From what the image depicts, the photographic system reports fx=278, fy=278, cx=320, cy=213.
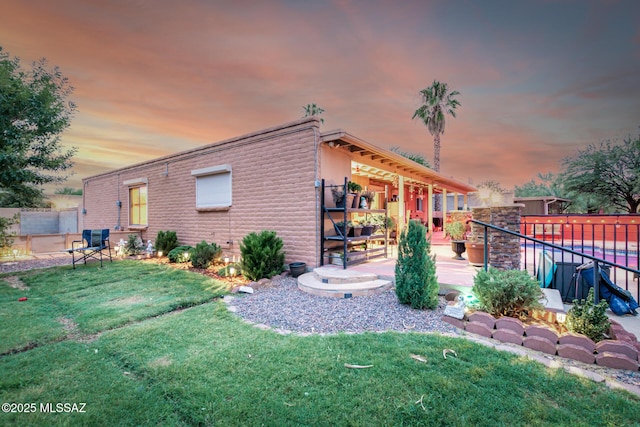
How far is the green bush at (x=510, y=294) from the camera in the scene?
133 inches

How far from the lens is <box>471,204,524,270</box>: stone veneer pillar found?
4.95 m

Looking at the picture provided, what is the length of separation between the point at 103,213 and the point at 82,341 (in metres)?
13.6

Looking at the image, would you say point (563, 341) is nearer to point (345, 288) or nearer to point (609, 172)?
point (345, 288)

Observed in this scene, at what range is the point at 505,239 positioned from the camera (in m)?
4.99

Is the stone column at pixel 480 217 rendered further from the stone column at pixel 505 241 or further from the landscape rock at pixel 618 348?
the landscape rock at pixel 618 348

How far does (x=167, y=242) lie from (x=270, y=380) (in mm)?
8914

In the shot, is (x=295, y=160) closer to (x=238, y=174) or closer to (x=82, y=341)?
(x=238, y=174)

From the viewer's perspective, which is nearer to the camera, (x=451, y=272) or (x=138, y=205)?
(x=451, y=272)

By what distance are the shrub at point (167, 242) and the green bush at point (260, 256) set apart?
4964 mm

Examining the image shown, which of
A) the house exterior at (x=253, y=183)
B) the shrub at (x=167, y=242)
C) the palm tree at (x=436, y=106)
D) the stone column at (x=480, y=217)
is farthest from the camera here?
the palm tree at (x=436, y=106)

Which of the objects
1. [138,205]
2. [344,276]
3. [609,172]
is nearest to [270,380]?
[344,276]

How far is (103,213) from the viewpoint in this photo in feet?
46.2

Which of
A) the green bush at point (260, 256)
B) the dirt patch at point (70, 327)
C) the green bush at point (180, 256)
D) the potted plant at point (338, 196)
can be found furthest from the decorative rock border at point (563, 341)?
the green bush at point (180, 256)

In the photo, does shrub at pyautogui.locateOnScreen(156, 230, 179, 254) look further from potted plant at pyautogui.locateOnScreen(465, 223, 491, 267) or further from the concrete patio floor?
potted plant at pyautogui.locateOnScreen(465, 223, 491, 267)
